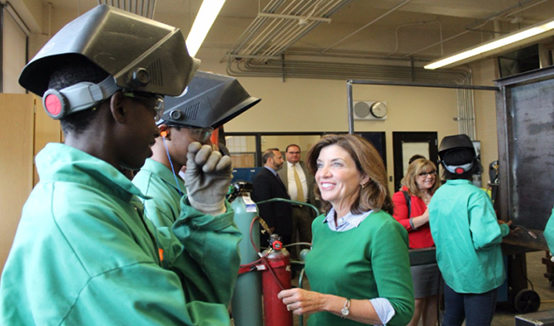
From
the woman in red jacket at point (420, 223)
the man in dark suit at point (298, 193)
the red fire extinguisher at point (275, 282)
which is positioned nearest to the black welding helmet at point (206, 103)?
the red fire extinguisher at point (275, 282)

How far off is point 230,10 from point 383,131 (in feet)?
11.9

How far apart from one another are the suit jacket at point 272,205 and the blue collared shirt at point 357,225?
10.2 ft

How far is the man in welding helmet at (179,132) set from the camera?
4.09 ft

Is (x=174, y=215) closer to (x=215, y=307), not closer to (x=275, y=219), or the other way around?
(x=215, y=307)

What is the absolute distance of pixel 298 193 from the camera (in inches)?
227

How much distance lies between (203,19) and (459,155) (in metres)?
2.94

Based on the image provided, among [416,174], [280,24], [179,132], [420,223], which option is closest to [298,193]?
[280,24]

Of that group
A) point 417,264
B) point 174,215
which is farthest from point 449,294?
point 174,215

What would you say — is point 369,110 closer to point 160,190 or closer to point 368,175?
point 368,175

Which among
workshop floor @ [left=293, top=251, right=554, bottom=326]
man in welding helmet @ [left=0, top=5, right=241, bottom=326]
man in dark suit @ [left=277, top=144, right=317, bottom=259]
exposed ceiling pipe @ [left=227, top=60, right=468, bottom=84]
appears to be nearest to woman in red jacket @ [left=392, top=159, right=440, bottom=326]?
workshop floor @ [left=293, top=251, right=554, bottom=326]

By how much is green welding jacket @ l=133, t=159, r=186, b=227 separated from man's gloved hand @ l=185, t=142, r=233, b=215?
17 cm

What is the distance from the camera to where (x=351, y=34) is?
23.4 feet

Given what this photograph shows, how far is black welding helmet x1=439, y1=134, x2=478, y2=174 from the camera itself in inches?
103

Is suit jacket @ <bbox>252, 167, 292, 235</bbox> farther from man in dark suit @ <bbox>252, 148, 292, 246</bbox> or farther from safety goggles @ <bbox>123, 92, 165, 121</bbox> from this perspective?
safety goggles @ <bbox>123, 92, 165, 121</bbox>
